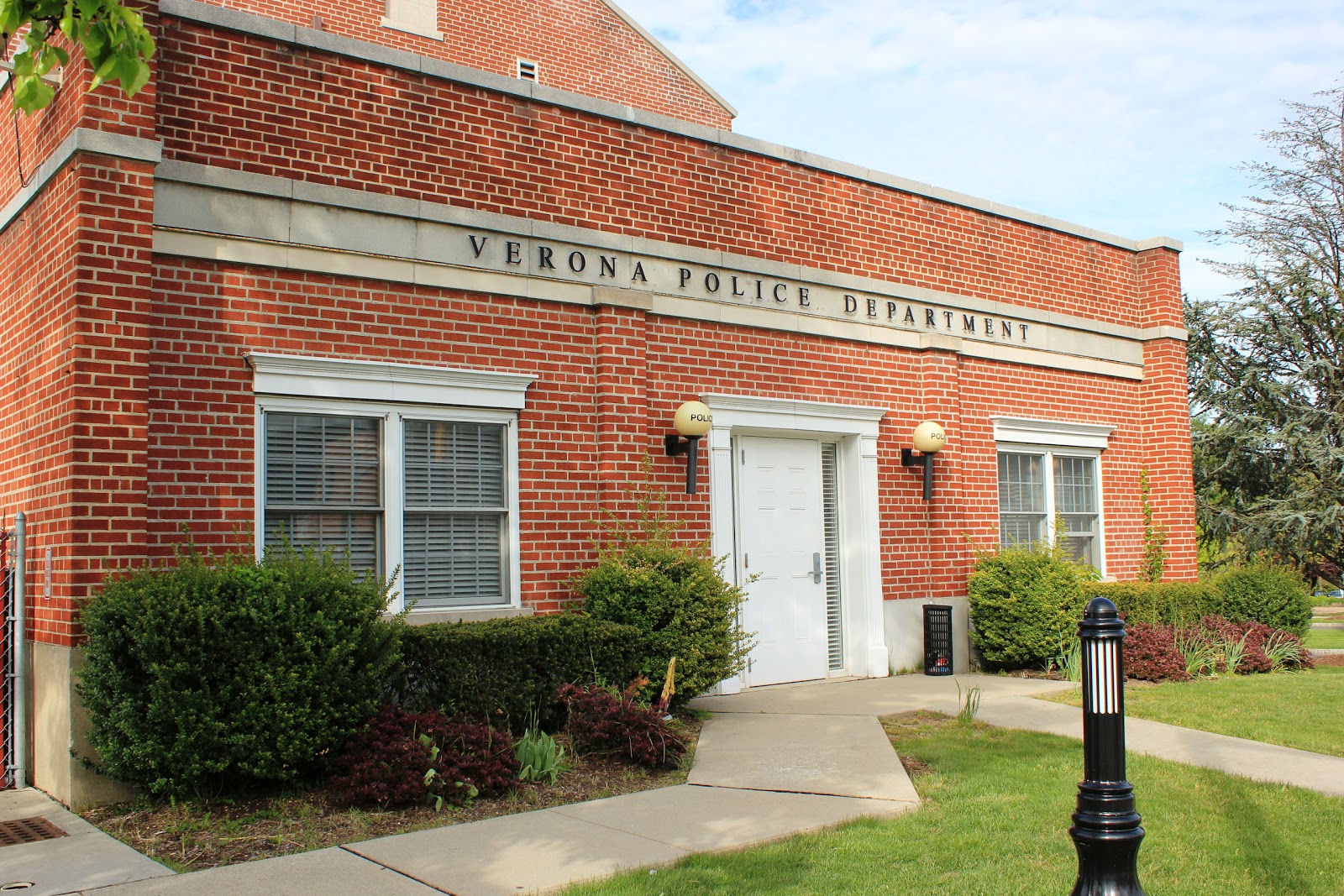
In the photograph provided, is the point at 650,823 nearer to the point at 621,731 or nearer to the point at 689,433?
the point at 621,731

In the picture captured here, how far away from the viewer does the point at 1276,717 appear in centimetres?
908

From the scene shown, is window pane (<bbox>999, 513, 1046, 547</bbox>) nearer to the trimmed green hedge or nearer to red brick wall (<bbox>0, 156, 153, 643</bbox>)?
the trimmed green hedge

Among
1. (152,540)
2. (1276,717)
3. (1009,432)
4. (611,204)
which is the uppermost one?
(611,204)

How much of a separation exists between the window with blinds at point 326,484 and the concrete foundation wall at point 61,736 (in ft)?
5.15

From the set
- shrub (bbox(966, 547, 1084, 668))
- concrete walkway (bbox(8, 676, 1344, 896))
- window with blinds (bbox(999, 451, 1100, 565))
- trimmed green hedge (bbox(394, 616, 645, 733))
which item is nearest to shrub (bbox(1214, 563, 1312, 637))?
window with blinds (bbox(999, 451, 1100, 565))

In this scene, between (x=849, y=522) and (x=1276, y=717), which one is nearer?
(x=1276, y=717)

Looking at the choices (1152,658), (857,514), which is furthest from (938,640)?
(1152,658)

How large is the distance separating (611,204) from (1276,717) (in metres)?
7.01

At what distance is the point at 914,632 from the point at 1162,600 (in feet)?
10.4

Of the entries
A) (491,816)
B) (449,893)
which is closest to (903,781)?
(491,816)

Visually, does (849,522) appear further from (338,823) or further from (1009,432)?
(338,823)

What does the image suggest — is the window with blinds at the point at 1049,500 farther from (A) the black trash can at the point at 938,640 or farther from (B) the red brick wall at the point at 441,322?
(A) the black trash can at the point at 938,640

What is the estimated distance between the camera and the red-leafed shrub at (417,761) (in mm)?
6352

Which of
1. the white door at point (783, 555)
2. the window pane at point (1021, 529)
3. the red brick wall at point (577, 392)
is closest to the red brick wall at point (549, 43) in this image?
the red brick wall at point (577, 392)
